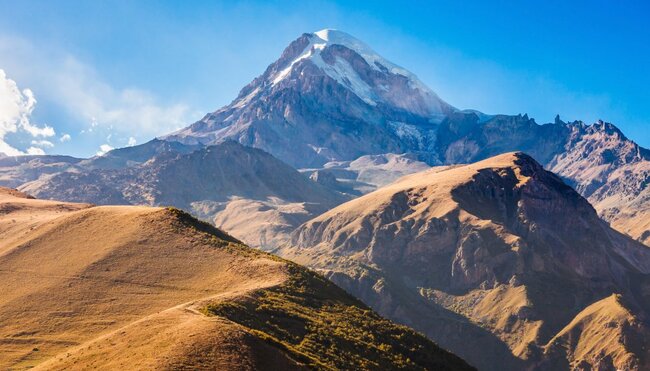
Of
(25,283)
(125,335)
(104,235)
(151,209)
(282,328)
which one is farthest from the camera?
(151,209)

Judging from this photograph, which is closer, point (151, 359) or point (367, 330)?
point (151, 359)

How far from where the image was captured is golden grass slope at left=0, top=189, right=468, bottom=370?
96250 millimetres

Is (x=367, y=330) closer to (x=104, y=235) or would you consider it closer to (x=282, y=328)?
(x=282, y=328)

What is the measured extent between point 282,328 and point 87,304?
41.8m

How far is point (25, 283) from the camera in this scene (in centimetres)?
15812

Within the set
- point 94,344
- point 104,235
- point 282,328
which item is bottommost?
point 94,344

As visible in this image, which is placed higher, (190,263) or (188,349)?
(190,263)

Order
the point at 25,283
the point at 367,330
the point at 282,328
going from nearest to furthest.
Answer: the point at 282,328
the point at 367,330
the point at 25,283

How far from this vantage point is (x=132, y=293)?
14712 cm

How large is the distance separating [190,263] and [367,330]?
4170 centimetres

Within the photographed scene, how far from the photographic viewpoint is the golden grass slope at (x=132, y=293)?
96.2 m

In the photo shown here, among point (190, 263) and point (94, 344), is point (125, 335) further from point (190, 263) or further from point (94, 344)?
point (190, 263)

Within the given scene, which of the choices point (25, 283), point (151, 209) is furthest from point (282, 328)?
point (151, 209)

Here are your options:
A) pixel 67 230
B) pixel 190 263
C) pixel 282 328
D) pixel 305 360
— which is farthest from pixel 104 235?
pixel 305 360
